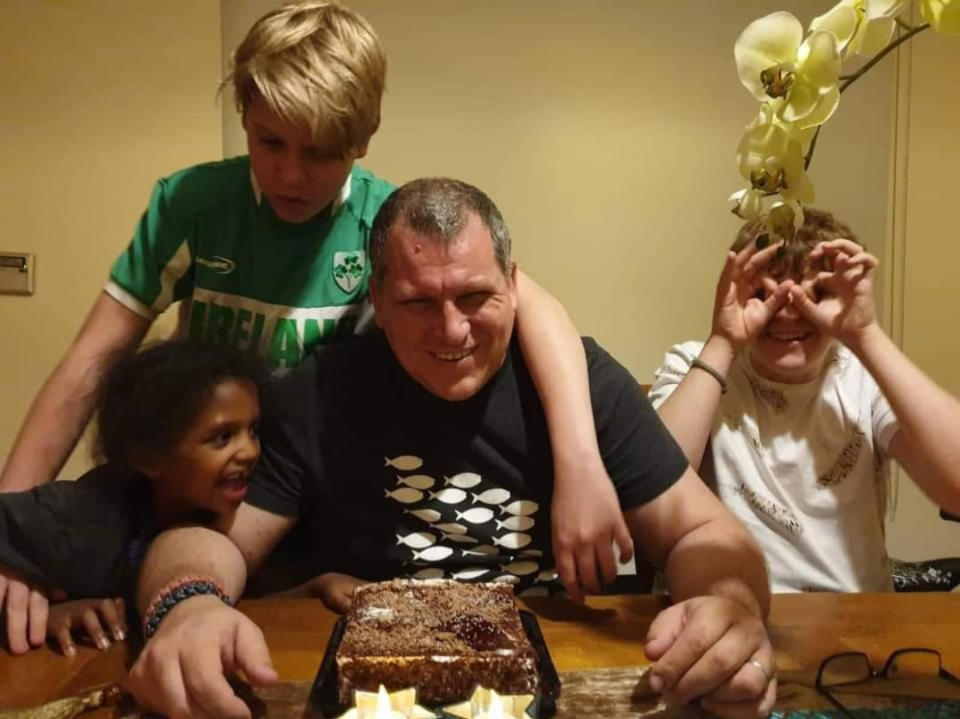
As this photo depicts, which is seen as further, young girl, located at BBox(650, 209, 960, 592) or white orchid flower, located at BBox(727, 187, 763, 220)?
young girl, located at BBox(650, 209, 960, 592)

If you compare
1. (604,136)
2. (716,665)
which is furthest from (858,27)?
(604,136)

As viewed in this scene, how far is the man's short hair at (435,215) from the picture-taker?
108 cm

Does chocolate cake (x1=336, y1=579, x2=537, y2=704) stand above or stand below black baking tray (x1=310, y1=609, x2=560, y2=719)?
above

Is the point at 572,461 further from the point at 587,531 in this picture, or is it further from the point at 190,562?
the point at 190,562

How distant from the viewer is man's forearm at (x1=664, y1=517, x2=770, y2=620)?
93 cm

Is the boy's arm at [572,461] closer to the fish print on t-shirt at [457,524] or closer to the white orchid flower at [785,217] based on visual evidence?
the fish print on t-shirt at [457,524]

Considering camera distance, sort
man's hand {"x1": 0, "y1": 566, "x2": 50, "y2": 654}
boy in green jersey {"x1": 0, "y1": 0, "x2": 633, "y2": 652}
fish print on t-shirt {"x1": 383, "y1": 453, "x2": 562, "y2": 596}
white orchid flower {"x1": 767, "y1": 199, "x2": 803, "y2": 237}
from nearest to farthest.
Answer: white orchid flower {"x1": 767, "y1": 199, "x2": 803, "y2": 237} < man's hand {"x1": 0, "y1": 566, "x2": 50, "y2": 654} < boy in green jersey {"x1": 0, "y1": 0, "x2": 633, "y2": 652} < fish print on t-shirt {"x1": 383, "y1": 453, "x2": 562, "y2": 596}

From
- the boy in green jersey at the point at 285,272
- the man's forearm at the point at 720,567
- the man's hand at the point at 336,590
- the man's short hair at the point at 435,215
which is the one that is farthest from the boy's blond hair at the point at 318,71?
the man's forearm at the point at 720,567

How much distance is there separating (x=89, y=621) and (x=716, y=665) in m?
0.69

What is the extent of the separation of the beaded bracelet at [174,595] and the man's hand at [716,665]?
0.44 meters

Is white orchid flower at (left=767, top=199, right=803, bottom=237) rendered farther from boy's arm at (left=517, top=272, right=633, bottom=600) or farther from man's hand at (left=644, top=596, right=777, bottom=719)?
boy's arm at (left=517, top=272, right=633, bottom=600)

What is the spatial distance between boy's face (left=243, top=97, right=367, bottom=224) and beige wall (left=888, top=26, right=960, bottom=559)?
196 centimetres

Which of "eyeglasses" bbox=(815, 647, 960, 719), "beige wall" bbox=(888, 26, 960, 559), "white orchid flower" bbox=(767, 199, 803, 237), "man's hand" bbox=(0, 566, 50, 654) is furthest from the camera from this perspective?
"beige wall" bbox=(888, 26, 960, 559)

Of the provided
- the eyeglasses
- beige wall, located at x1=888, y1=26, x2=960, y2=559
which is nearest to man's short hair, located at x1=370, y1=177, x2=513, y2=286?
the eyeglasses
